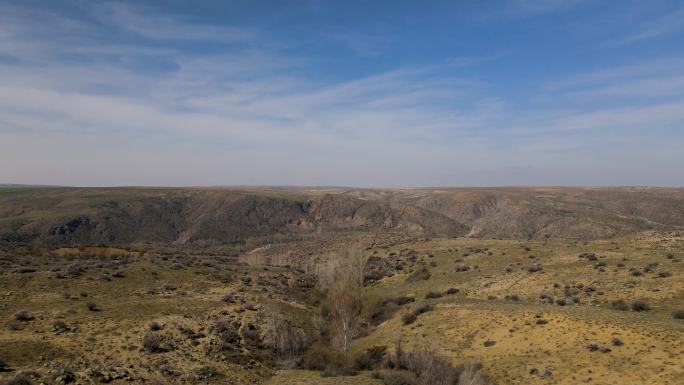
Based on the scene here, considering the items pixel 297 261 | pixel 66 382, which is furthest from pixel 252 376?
pixel 297 261

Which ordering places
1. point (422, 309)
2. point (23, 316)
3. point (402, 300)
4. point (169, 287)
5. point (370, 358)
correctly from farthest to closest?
A: 1. point (402, 300)
2. point (169, 287)
3. point (422, 309)
4. point (370, 358)
5. point (23, 316)

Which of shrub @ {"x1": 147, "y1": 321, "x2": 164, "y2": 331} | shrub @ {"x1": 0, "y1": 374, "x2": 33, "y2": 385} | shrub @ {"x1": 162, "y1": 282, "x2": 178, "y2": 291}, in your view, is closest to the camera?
shrub @ {"x1": 0, "y1": 374, "x2": 33, "y2": 385}

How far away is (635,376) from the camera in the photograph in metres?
20.5

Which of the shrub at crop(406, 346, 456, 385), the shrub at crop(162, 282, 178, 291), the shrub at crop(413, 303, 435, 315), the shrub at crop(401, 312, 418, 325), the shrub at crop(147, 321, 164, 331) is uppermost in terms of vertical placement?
the shrub at crop(147, 321, 164, 331)

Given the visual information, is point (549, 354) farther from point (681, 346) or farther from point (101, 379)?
point (101, 379)

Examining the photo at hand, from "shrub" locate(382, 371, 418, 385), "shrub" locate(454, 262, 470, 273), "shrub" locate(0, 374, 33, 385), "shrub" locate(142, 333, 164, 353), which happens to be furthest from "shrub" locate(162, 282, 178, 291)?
"shrub" locate(454, 262, 470, 273)

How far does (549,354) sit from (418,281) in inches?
1147

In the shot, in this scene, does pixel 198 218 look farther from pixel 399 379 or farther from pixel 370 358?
pixel 399 379

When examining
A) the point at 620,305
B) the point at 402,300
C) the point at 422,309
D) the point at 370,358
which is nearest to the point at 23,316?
the point at 370,358

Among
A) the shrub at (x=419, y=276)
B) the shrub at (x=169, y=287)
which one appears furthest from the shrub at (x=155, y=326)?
the shrub at (x=419, y=276)

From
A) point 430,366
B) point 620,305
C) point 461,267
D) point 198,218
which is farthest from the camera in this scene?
point 198,218

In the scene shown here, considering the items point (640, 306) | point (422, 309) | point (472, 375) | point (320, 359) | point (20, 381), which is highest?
point (640, 306)

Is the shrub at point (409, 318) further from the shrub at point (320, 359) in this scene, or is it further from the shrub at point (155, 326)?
the shrub at point (155, 326)

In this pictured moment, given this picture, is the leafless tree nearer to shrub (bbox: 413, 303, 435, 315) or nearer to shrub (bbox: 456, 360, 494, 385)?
shrub (bbox: 413, 303, 435, 315)
